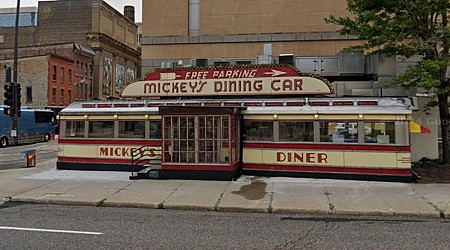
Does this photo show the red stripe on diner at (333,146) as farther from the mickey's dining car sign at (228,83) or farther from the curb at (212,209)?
the curb at (212,209)

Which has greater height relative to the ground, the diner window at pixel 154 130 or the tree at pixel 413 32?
the tree at pixel 413 32

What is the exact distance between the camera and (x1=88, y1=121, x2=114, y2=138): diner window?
1759cm

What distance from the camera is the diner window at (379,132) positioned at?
14.7 m

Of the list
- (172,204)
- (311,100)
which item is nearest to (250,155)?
(311,100)

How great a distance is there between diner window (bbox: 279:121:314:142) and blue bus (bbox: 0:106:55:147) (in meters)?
27.3

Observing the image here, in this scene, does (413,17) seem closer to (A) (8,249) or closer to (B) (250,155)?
(B) (250,155)

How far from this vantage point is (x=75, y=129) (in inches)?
716

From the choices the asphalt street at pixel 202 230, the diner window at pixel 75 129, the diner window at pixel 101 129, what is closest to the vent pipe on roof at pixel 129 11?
the diner window at pixel 75 129

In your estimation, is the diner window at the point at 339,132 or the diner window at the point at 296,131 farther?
the diner window at the point at 296,131

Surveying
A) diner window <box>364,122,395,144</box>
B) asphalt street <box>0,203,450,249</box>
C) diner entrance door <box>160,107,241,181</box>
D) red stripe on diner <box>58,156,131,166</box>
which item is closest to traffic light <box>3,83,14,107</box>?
red stripe on diner <box>58,156,131,166</box>

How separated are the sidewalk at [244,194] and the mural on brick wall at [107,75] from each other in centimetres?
5447

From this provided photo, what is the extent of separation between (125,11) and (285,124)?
87053mm

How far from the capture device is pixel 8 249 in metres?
6.80

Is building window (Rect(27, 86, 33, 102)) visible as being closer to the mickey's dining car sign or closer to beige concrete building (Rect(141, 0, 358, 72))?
beige concrete building (Rect(141, 0, 358, 72))
